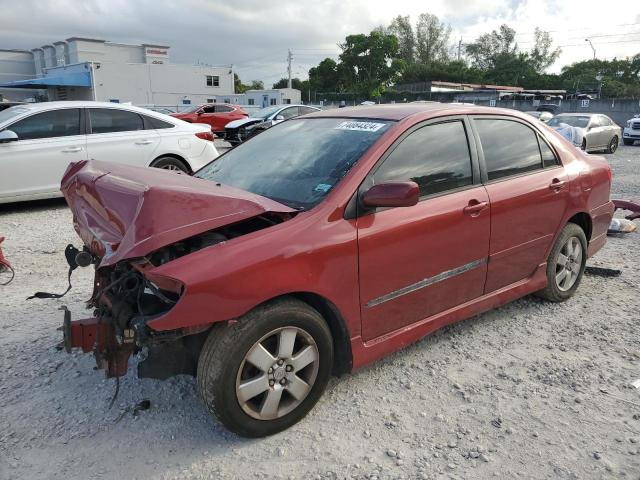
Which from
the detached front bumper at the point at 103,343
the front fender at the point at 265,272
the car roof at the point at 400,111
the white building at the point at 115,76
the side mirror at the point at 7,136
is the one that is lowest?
the detached front bumper at the point at 103,343

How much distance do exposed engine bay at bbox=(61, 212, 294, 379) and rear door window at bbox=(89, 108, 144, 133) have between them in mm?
5746

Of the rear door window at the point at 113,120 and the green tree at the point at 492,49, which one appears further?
the green tree at the point at 492,49

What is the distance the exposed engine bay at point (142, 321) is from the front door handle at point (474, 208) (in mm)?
1258

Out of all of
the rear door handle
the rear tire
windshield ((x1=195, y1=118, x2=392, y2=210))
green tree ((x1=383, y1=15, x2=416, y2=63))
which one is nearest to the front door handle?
windshield ((x1=195, y1=118, x2=392, y2=210))

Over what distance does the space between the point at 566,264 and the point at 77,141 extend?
6535 mm

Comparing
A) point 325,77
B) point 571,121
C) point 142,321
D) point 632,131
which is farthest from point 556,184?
point 325,77

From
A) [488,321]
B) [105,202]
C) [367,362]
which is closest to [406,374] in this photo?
[367,362]

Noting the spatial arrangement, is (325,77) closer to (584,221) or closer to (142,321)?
(584,221)

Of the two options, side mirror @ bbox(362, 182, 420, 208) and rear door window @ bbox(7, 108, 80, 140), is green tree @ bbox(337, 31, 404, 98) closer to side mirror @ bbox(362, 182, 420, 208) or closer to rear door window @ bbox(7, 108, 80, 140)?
rear door window @ bbox(7, 108, 80, 140)

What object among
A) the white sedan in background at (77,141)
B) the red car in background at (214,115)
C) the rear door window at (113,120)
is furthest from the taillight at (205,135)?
the red car in background at (214,115)

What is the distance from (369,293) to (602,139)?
726 inches

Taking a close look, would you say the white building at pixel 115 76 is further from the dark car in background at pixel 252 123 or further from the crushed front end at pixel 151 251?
the crushed front end at pixel 151 251

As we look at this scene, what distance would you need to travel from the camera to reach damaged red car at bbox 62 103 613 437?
8.04 feet

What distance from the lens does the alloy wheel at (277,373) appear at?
101 inches
